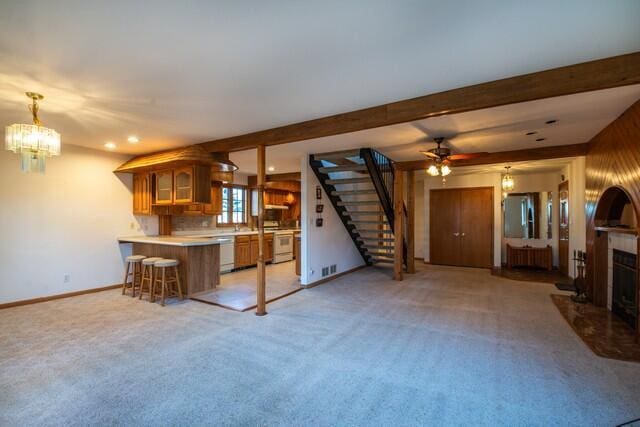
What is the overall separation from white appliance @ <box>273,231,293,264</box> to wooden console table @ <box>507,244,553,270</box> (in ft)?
19.8

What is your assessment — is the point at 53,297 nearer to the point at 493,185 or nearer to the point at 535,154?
the point at 535,154

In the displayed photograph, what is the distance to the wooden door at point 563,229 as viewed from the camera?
6679mm

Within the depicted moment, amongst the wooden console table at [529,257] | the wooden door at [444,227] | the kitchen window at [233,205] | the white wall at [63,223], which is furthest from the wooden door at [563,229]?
the white wall at [63,223]

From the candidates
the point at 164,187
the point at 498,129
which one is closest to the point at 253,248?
the point at 164,187

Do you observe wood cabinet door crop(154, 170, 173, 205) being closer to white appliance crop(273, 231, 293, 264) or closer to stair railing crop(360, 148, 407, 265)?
white appliance crop(273, 231, 293, 264)

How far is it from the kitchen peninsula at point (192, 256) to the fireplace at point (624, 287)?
5941 millimetres

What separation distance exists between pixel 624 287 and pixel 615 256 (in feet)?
1.69

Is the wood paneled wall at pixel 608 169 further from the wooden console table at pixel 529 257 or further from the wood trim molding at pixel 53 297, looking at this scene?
the wood trim molding at pixel 53 297

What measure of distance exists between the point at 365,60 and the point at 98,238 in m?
5.65

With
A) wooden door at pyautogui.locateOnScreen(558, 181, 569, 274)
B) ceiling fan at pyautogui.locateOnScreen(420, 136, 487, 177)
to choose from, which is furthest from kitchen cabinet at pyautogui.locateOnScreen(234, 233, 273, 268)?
wooden door at pyautogui.locateOnScreen(558, 181, 569, 274)

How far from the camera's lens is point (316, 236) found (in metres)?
5.82

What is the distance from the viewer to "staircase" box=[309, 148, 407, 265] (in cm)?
559

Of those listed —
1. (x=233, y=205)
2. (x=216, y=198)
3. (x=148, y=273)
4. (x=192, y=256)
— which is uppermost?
(x=216, y=198)

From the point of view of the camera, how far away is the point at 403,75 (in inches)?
101
